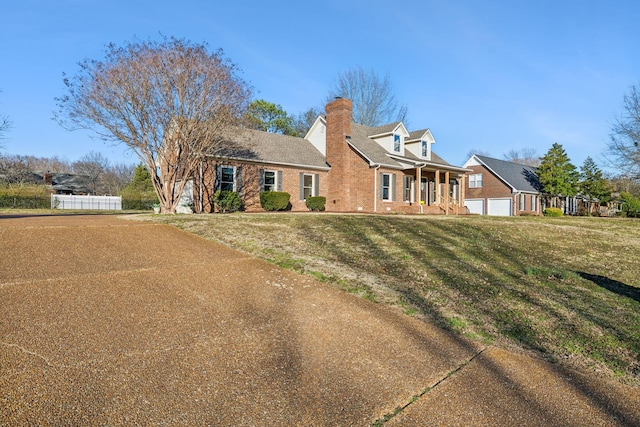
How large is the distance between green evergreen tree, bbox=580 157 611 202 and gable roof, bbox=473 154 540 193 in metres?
4.47

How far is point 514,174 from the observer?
36.0m

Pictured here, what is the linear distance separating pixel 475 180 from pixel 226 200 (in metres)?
25.8

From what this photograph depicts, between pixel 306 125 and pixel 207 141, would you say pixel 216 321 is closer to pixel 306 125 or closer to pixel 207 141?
pixel 207 141

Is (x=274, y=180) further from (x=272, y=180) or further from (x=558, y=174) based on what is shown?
(x=558, y=174)

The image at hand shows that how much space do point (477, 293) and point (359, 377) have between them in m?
3.36

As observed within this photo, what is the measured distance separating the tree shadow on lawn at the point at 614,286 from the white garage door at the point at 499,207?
26.7 m

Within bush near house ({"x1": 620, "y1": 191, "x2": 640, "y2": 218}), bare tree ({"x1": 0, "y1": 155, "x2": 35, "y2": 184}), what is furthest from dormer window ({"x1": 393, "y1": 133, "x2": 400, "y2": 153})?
bare tree ({"x1": 0, "y1": 155, "x2": 35, "y2": 184})

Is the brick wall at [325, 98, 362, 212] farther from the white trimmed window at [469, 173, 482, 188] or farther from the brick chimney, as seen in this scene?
the white trimmed window at [469, 173, 482, 188]

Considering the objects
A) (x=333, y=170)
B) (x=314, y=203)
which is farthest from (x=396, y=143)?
(x=314, y=203)

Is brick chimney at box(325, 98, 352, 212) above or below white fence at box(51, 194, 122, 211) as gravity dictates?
above

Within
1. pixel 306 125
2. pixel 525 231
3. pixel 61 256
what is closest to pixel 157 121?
pixel 61 256

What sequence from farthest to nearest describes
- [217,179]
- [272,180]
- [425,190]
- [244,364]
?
[425,190] → [272,180] → [217,179] → [244,364]

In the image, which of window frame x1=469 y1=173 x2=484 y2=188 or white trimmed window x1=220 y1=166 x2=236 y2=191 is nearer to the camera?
white trimmed window x1=220 y1=166 x2=236 y2=191

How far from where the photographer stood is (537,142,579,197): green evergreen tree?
111 feet
